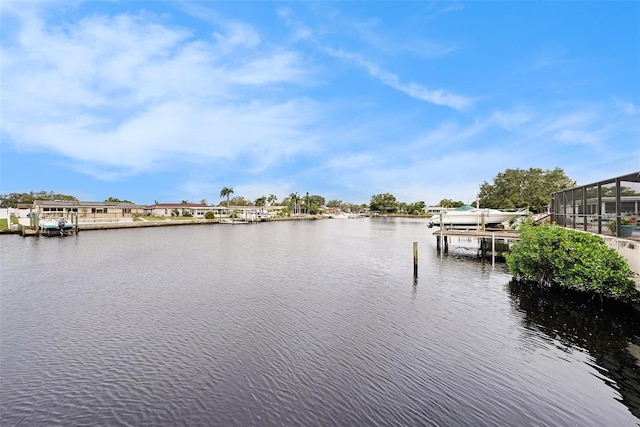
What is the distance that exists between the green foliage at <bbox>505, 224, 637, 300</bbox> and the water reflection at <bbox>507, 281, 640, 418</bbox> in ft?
2.55

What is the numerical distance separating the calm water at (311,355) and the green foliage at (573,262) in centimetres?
117

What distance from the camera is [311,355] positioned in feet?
34.2

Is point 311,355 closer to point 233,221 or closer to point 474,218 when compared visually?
point 474,218

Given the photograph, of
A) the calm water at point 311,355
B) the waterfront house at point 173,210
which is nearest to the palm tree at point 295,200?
the waterfront house at point 173,210

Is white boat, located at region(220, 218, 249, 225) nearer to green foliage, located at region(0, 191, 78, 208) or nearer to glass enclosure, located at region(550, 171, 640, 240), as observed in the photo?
green foliage, located at region(0, 191, 78, 208)

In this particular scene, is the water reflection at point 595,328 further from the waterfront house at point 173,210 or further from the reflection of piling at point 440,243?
the waterfront house at point 173,210

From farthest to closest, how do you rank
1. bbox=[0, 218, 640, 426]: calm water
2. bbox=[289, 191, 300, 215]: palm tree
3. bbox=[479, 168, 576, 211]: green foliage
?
bbox=[289, 191, 300, 215]: palm tree → bbox=[479, 168, 576, 211]: green foliage → bbox=[0, 218, 640, 426]: calm water

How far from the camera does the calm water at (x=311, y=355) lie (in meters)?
7.64

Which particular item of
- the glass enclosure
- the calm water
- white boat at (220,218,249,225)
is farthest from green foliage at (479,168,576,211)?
white boat at (220,218,249,225)

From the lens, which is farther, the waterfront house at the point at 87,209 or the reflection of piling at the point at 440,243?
the waterfront house at the point at 87,209

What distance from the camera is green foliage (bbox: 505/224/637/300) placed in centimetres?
1298

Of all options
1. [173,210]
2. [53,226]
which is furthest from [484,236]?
[173,210]

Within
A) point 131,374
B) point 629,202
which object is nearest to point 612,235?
point 629,202

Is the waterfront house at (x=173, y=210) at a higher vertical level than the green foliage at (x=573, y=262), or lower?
higher
